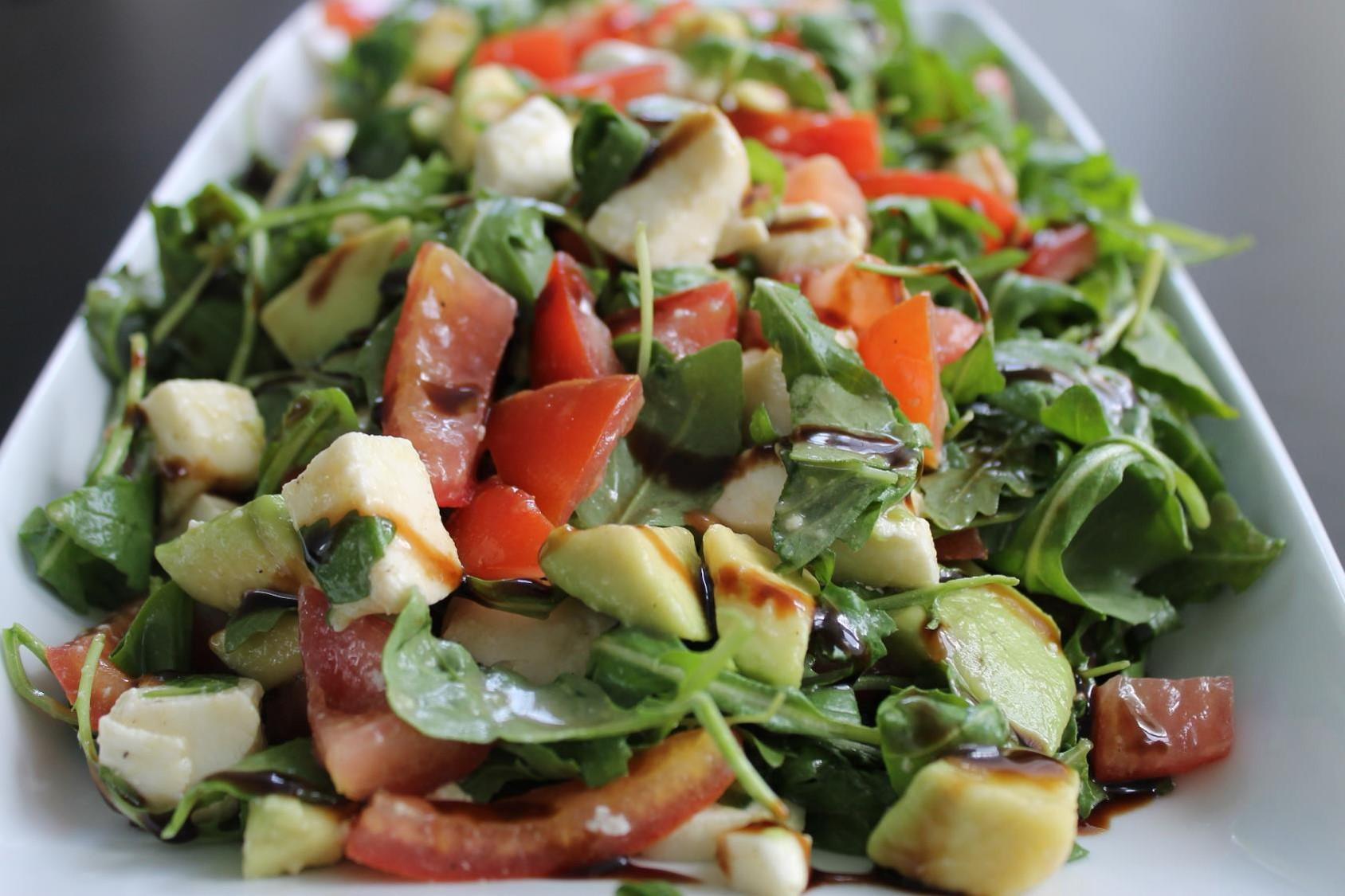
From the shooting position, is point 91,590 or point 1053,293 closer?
point 91,590

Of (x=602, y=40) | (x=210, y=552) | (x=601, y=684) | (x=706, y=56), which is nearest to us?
(x=601, y=684)

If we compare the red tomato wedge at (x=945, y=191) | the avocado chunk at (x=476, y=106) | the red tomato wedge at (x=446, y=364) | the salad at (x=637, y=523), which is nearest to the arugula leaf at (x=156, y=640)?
the salad at (x=637, y=523)

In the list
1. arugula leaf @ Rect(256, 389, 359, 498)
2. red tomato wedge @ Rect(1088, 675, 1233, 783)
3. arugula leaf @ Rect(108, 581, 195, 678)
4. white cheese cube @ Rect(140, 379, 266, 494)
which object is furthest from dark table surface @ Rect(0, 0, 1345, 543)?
arugula leaf @ Rect(108, 581, 195, 678)

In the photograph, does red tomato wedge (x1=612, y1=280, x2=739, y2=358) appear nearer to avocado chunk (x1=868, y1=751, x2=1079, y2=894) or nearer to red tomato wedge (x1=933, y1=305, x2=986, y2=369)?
red tomato wedge (x1=933, y1=305, x2=986, y2=369)

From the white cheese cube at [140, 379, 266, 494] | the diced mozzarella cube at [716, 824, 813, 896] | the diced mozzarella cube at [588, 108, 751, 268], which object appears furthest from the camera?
the diced mozzarella cube at [588, 108, 751, 268]

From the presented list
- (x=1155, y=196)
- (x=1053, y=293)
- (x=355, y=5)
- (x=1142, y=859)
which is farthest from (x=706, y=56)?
(x=1142, y=859)

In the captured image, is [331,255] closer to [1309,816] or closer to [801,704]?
[801,704]

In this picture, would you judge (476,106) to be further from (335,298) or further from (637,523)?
(637,523)

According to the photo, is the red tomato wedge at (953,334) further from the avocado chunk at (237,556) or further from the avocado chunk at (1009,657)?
the avocado chunk at (237,556)
